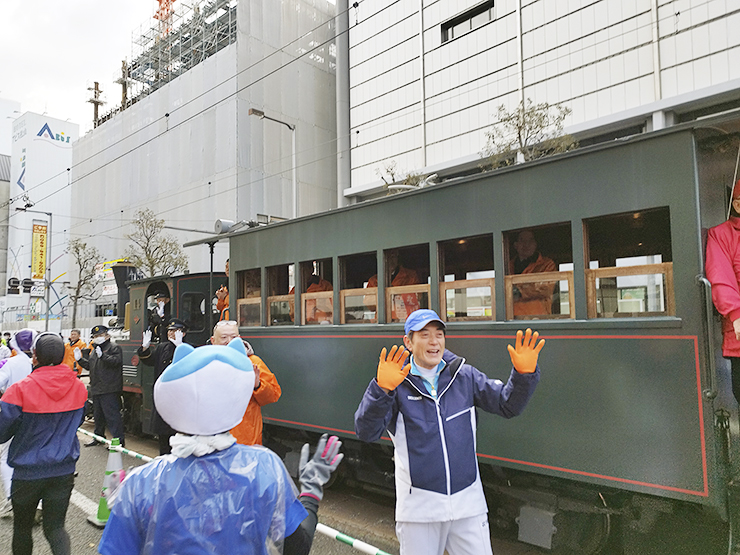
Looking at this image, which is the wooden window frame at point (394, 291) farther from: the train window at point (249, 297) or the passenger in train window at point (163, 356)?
the passenger in train window at point (163, 356)

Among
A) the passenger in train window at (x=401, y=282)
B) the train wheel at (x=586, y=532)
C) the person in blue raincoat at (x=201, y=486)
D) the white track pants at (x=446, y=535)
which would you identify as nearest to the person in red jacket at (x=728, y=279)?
the train wheel at (x=586, y=532)

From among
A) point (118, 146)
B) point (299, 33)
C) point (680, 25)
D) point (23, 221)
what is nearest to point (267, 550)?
point (680, 25)

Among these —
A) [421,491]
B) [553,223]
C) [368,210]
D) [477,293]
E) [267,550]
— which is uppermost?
[368,210]

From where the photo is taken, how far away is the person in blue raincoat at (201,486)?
5.00ft

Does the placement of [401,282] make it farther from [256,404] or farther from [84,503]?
[84,503]

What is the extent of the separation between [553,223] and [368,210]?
1849mm

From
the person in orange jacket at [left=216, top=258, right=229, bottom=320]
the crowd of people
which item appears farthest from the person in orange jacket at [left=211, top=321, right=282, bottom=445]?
the person in orange jacket at [left=216, top=258, right=229, bottom=320]

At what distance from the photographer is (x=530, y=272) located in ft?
14.1

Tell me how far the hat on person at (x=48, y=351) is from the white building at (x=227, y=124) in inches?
863

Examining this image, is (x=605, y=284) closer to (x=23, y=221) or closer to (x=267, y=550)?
(x=267, y=550)

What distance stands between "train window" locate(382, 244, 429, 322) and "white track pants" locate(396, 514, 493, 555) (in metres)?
2.35

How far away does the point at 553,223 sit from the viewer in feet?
13.3

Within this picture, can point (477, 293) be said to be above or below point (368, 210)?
below

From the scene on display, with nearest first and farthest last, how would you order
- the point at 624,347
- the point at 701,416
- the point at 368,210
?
the point at 701,416 → the point at 624,347 → the point at 368,210
